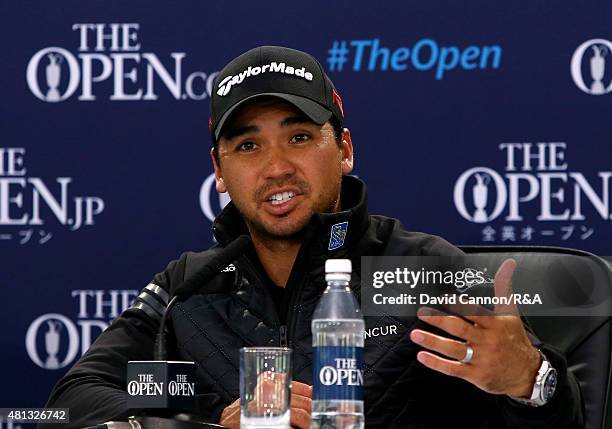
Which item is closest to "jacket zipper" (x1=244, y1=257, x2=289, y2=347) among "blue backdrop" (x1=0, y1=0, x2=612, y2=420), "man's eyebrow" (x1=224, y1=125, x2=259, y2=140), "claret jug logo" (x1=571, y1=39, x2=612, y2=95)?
"man's eyebrow" (x1=224, y1=125, x2=259, y2=140)

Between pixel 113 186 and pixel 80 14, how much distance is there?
0.46 metres

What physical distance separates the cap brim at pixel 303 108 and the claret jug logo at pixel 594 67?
0.94 m

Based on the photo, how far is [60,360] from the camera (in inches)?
112

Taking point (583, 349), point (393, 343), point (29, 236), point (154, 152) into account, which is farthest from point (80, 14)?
point (583, 349)

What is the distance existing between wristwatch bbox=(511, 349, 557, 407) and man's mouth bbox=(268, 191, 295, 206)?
648 mm

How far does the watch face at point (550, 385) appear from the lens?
5.21 feet

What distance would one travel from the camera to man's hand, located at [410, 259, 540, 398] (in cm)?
146

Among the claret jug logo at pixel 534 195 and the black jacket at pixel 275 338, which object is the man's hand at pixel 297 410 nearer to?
the black jacket at pixel 275 338

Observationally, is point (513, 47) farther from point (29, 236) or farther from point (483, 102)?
point (29, 236)

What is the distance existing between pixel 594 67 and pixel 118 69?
121cm

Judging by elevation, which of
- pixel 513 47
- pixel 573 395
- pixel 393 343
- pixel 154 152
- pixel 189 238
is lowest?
pixel 573 395
